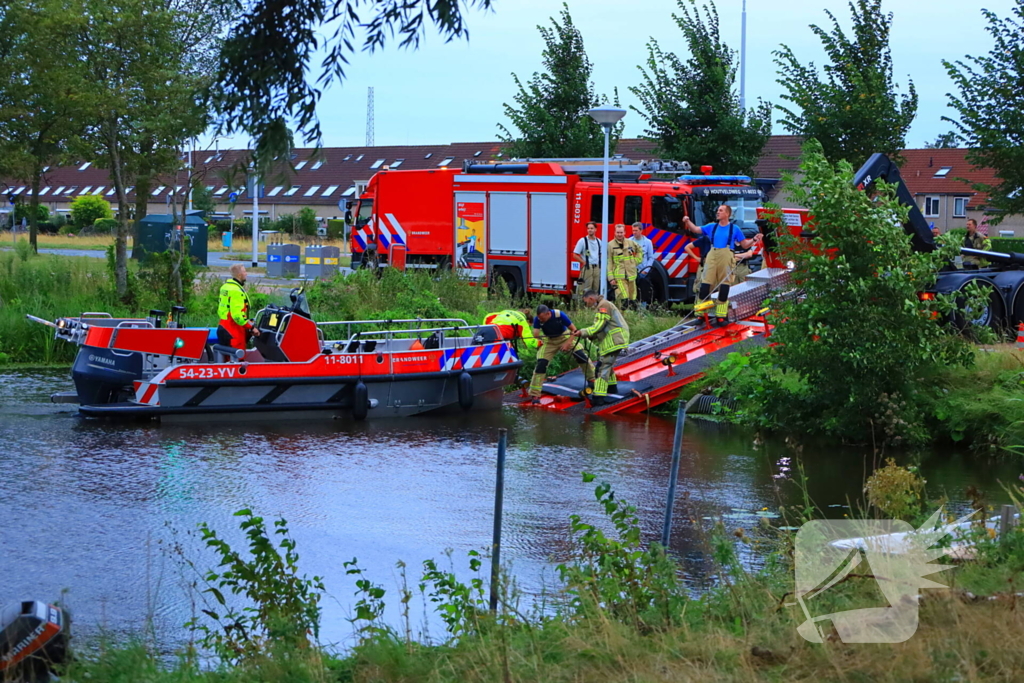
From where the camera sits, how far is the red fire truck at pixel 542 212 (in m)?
23.2

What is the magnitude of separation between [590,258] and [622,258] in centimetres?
143

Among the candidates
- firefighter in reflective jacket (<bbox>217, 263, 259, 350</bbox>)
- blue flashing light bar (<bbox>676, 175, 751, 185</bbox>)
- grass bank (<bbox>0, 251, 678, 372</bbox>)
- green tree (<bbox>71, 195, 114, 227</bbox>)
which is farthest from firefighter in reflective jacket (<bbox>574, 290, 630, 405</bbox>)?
green tree (<bbox>71, 195, 114, 227</bbox>)

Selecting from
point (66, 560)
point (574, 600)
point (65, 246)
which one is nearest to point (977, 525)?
point (574, 600)

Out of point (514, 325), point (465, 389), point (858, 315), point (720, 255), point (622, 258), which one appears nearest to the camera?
point (858, 315)

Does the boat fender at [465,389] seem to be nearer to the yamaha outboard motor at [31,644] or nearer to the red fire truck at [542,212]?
the red fire truck at [542,212]

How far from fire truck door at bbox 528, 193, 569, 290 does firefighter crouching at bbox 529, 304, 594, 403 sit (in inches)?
292

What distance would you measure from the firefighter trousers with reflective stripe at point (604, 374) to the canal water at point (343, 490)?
66 cm

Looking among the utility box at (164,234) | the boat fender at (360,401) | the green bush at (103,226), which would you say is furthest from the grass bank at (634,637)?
the green bush at (103,226)

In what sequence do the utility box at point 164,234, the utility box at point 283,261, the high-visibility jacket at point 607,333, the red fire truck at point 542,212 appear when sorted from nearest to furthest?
the high-visibility jacket at point 607,333 → the red fire truck at point 542,212 → the utility box at point 164,234 → the utility box at point 283,261

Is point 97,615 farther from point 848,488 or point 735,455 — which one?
point 735,455

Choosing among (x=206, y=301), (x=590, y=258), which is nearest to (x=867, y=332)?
(x=590, y=258)

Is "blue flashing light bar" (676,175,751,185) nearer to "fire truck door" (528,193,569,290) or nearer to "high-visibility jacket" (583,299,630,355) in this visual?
"fire truck door" (528,193,569,290)

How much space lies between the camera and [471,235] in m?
26.0

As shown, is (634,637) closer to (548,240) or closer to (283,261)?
(548,240)
